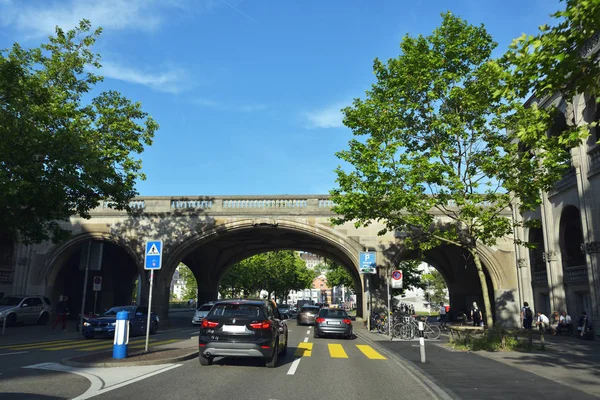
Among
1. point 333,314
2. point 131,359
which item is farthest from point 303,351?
point 333,314

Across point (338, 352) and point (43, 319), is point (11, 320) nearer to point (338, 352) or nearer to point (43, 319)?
point (43, 319)

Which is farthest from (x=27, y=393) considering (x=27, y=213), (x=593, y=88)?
(x=27, y=213)

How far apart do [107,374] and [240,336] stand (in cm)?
270

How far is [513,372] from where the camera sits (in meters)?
10.3

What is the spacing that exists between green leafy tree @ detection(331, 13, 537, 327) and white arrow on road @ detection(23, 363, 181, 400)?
10869mm

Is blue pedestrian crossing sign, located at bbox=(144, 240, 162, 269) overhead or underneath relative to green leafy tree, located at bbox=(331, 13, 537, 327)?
underneath

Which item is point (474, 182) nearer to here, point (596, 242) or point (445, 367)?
point (596, 242)

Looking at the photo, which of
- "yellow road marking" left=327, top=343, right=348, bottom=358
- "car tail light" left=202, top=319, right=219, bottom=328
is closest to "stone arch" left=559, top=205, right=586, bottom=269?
"yellow road marking" left=327, top=343, right=348, bottom=358

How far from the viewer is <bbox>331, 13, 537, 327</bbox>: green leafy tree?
53.5ft

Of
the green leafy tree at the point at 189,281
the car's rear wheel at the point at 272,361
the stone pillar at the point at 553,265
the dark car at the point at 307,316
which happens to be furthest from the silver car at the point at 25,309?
the green leafy tree at the point at 189,281

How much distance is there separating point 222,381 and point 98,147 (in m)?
18.4

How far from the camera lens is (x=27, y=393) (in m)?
6.99

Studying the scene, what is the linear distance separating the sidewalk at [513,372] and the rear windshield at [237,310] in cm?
398

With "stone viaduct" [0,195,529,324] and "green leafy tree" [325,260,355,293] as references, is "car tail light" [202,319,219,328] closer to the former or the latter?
"stone viaduct" [0,195,529,324]
